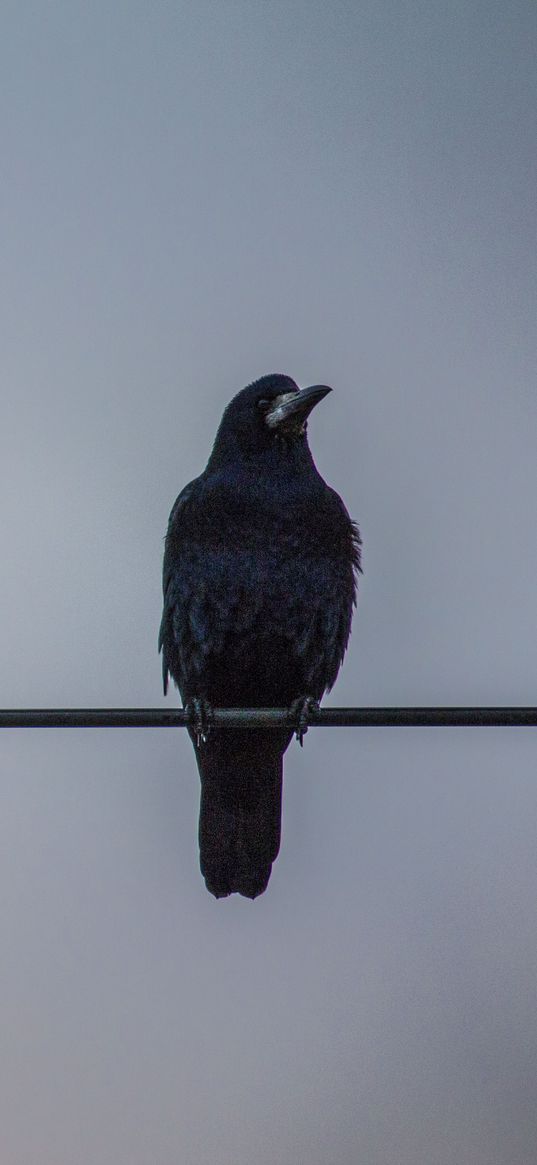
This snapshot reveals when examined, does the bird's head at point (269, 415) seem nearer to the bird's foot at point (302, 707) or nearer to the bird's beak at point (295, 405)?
the bird's beak at point (295, 405)

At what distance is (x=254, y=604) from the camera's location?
251cm

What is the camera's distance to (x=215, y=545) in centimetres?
253

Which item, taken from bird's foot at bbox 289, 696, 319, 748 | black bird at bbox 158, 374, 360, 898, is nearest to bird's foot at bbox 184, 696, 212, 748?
black bird at bbox 158, 374, 360, 898

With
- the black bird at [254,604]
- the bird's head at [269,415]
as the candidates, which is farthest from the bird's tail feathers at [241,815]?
the bird's head at [269,415]

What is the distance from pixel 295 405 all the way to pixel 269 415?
0.26ft

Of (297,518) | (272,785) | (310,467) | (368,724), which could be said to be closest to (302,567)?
(297,518)

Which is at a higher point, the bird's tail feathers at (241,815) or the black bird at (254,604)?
the black bird at (254,604)

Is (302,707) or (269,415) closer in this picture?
(302,707)

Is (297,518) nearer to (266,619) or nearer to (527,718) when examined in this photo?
(266,619)

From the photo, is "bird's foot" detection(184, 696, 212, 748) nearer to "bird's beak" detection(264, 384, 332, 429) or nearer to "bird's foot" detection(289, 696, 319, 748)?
"bird's foot" detection(289, 696, 319, 748)

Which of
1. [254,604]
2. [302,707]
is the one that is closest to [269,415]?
[254,604]

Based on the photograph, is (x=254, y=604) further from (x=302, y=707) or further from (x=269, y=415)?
(x=269, y=415)

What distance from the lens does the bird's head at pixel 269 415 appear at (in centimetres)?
265

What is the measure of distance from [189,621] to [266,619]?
19cm
